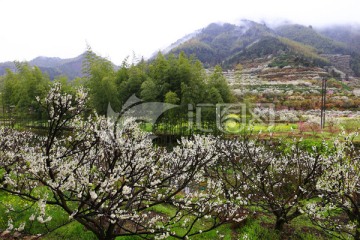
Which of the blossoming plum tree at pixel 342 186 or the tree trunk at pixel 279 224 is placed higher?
the blossoming plum tree at pixel 342 186

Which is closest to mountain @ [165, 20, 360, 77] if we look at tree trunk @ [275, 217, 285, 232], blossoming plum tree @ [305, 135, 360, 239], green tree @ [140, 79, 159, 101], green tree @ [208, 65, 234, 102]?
green tree @ [208, 65, 234, 102]

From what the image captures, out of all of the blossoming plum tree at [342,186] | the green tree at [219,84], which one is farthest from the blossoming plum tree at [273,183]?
the green tree at [219,84]

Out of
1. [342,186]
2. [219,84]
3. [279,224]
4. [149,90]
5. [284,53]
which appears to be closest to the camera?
[342,186]

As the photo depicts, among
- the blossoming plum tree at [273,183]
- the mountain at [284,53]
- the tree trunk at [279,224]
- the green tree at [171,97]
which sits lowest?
the tree trunk at [279,224]

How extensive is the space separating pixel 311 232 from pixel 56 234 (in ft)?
18.2

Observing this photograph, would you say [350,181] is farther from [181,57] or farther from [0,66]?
[0,66]

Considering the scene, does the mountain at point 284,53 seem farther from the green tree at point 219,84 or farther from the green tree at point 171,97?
the green tree at point 171,97

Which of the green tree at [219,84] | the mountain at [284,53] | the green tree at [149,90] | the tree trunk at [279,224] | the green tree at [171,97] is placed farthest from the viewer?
the mountain at [284,53]

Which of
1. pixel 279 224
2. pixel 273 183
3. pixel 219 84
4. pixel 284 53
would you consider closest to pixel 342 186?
pixel 273 183

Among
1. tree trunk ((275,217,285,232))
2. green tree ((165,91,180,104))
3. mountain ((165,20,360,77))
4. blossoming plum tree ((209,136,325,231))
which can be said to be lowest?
tree trunk ((275,217,285,232))

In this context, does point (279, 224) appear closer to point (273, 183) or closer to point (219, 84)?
point (273, 183)

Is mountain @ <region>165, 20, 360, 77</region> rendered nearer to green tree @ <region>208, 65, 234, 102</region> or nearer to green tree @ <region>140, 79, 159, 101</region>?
green tree @ <region>208, 65, 234, 102</region>

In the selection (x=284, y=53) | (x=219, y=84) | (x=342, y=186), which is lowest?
(x=342, y=186)

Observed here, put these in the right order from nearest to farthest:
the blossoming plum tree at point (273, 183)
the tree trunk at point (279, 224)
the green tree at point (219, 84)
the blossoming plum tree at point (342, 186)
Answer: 1. the blossoming plum tree at point (342, 186)
2. the blossoming plum tree at point (273, 183)
3. the tree trunk at point (279, 224)
4. the green tree at point (219, 84)
